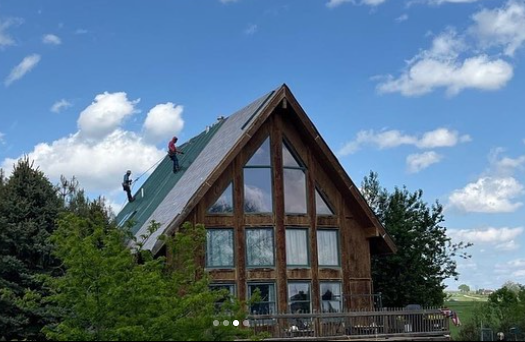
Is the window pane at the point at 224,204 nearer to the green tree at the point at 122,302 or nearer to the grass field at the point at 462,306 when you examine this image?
the green tree at the point at 122,302

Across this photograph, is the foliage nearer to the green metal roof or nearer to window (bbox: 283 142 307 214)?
window (bbox: 283 142 307 214)

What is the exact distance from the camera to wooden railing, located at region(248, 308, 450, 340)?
26.5m

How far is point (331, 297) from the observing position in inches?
1197

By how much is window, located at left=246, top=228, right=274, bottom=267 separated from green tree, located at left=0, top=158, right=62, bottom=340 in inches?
259

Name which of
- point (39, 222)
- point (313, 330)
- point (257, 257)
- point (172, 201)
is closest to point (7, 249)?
point (39, 222)

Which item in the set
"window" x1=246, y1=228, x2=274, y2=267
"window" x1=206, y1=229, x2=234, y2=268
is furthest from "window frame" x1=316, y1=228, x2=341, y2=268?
"window" x1=206, y1=229, x2=234, y2=268

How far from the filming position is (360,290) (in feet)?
101

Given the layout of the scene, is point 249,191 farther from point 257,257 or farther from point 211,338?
point 211,338

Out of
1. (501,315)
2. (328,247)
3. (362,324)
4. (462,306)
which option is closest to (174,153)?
(328,247)

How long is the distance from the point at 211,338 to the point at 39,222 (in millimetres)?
12329

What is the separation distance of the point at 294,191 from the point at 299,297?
3.82 m

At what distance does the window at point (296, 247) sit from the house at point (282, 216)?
0.12 feet

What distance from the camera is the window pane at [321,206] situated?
31.0 metres

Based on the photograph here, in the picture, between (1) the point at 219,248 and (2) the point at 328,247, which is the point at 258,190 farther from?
(2) the point at 328,247
